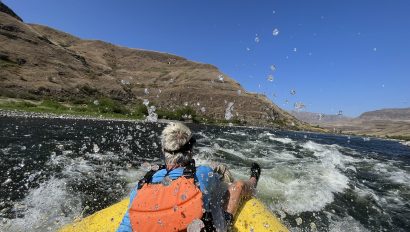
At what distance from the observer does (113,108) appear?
79.9 metres

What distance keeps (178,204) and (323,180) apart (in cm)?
1295

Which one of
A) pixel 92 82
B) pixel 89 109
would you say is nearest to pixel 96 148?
pixel 89 109

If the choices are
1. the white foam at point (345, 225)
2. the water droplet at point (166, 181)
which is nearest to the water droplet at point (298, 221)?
the white foam at point (345, 225)

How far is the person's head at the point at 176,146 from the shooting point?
16.7ft

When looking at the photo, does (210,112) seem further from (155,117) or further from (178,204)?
(178,204)

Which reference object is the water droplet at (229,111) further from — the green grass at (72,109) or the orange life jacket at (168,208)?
the orange life jacket at (168,208)

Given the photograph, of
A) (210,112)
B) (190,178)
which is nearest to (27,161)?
(190,178)

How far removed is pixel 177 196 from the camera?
456 cm

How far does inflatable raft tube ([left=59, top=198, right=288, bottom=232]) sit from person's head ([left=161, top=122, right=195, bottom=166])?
1.66 meters

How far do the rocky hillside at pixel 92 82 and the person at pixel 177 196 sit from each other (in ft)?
245

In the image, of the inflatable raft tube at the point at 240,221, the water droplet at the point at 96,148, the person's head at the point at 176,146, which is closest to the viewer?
the person's head at the point at 176,146

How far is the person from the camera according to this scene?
452cm

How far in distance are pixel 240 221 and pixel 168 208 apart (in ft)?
6.25

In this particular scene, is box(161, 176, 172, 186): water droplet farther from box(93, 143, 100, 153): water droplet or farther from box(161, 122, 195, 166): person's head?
box(93, 143, 100, 153): water droplet
